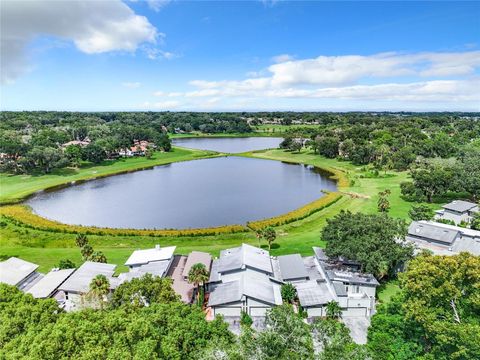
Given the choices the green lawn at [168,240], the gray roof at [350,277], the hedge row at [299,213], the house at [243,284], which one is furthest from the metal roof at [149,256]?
the gray roof at [350,277]

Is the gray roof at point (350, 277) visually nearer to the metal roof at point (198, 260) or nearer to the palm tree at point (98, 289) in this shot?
the metal roof at point (198, 260)

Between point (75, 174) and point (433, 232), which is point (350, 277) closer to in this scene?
point (433, 232)

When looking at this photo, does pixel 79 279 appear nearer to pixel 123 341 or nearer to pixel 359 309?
pixel 123 341

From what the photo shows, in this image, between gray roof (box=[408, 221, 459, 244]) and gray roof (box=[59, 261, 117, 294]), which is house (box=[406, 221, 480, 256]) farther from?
gray roof (box=[59, 261, 117, 294])

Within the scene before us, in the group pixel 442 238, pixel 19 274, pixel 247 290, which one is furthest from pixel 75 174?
pixel 442 238

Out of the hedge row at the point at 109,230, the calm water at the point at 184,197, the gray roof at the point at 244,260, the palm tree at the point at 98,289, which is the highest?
the palm tree at the point at 98,289

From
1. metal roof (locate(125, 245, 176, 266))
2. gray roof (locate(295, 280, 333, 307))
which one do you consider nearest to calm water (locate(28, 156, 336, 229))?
metal roof (locate(125, 245, 176, 266))

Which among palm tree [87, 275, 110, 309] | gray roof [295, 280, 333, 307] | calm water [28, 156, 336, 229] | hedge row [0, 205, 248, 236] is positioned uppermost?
palm tree [87, 275, 110, 309]
